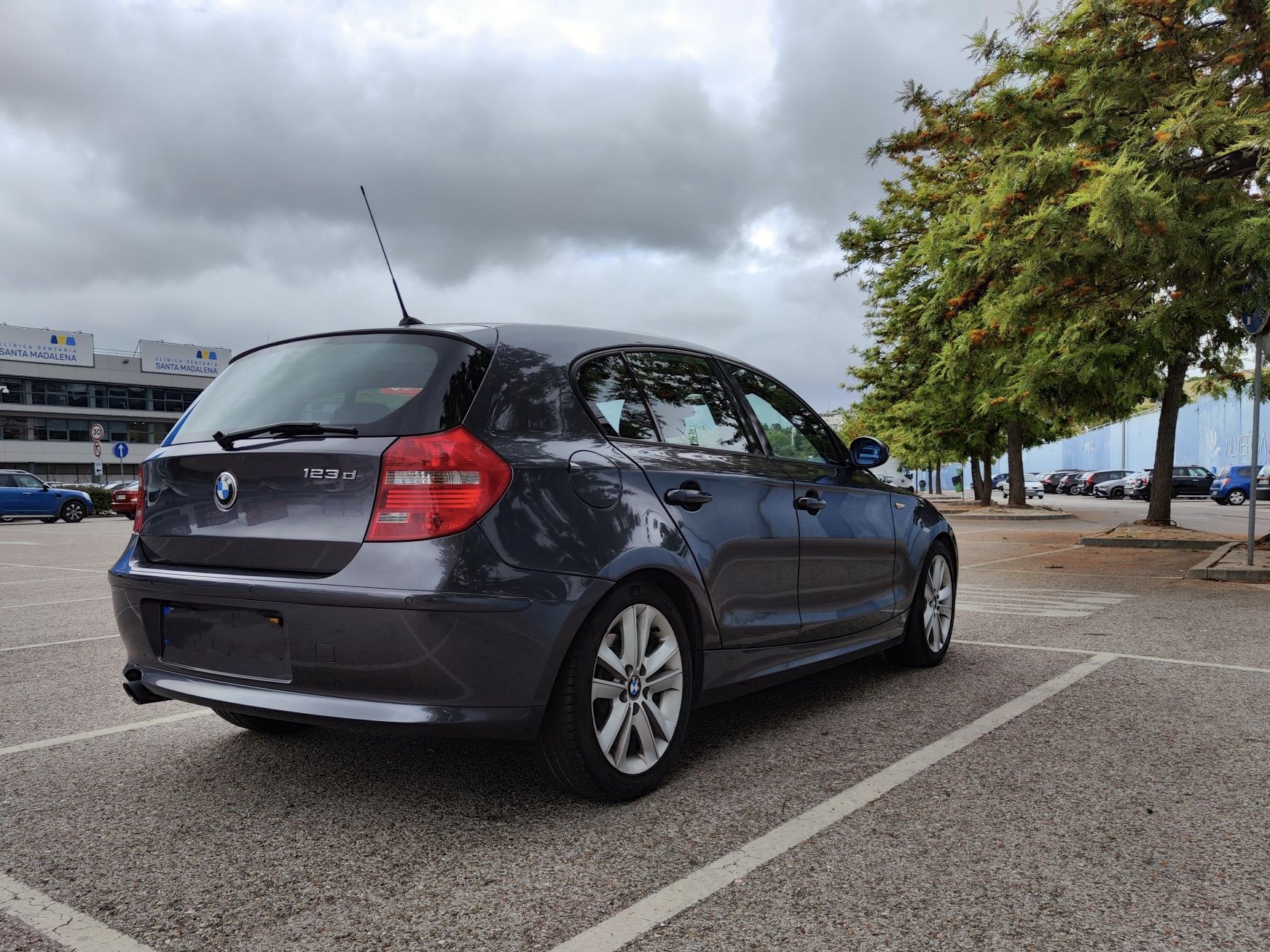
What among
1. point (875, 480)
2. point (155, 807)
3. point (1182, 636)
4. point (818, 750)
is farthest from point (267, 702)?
point (1182, 636)

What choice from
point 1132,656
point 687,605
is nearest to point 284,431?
point 687,605

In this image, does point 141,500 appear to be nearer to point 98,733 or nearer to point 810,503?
point 98,733

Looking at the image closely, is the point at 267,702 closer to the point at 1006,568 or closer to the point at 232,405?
the point at 232,405

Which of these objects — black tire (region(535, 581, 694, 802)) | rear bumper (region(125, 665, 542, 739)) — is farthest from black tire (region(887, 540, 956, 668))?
rear bumper (region(125, 665, 542, 739))

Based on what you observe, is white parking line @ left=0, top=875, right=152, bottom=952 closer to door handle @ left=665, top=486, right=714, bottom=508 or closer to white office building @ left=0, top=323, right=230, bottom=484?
door handle @ left=665, top=486, right=714, bottom=508

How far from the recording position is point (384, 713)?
117 inches

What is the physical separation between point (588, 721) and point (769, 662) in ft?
3.71

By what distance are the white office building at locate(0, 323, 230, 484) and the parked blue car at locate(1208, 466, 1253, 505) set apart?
6197 centimetres

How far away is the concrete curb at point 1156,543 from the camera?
50.6 ft

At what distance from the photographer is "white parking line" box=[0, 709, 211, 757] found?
4.18 meters

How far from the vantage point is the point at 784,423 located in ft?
15.5

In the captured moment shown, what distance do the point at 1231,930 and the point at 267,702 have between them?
2640 millimetres

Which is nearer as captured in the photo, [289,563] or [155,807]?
[289,563]

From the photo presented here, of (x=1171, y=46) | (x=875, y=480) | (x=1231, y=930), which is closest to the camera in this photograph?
(x=1231, y=930)
